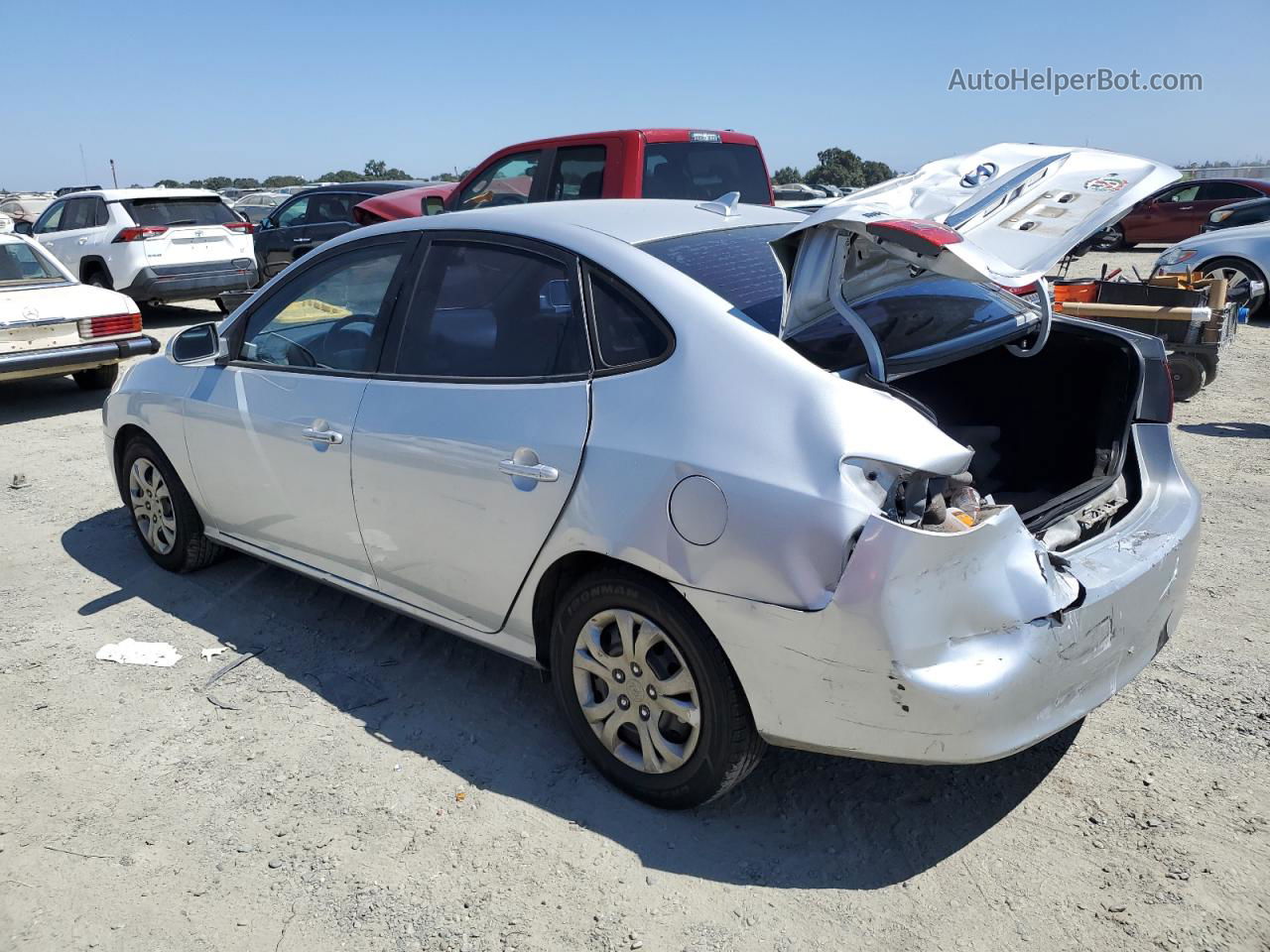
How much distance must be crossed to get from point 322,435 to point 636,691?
154cm

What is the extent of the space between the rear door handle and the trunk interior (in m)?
1.29

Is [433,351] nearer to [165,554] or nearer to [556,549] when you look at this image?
[556,549]

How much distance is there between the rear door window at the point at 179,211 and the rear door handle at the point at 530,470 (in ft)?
37.9

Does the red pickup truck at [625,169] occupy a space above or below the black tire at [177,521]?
above

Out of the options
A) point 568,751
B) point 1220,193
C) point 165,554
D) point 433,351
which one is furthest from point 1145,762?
point 1220,193

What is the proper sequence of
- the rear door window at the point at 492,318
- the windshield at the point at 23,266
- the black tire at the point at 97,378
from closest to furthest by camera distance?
1. the rear door window at the point at 492,318
2. the windshield at the point at 23,266
3. the black tire at the point at 97,378

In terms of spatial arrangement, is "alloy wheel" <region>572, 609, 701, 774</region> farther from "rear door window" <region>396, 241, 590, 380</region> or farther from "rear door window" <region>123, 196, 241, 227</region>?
"rear door window" <region>123, 196, 241, 227</region>

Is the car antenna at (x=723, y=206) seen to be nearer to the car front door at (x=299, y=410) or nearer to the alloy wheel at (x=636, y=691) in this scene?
the car front door at (x=299, y=410)

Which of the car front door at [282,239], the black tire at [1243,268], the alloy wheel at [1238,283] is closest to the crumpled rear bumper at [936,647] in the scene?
the alloy wheel at [1238,283]

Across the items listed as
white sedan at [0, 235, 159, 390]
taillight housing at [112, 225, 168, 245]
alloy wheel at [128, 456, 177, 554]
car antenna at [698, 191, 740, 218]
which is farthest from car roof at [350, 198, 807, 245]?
taillight housing at [112, 225, 168, 245]

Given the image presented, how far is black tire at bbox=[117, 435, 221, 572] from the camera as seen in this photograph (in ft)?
15.1

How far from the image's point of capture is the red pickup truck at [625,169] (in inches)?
322

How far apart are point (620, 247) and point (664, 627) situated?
1.14 metres

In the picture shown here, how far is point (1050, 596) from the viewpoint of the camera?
2525 millimetres
